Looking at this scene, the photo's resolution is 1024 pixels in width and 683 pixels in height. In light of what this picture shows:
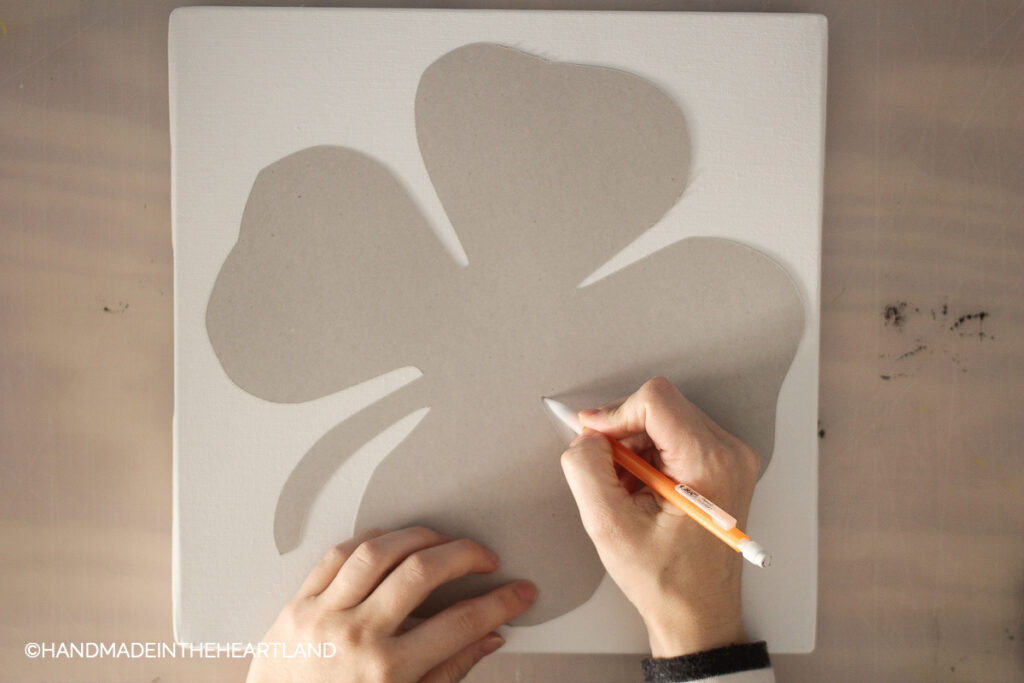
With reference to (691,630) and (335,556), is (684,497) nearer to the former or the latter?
(691,630)

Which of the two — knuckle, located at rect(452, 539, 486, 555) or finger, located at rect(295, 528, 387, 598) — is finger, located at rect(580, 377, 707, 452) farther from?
finger, located at rect(295, 528, 387, 598)

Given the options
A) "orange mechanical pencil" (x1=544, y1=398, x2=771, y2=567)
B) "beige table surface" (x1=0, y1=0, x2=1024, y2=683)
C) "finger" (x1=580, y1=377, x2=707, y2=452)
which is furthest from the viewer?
"beige table surface" (x1=0, y1=0, x2=1024, y2=683)

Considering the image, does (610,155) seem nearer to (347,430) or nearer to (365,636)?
(347,430)

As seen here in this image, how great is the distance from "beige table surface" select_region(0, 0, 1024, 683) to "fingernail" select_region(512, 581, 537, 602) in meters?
0.09

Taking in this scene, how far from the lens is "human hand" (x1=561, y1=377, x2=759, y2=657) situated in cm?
58

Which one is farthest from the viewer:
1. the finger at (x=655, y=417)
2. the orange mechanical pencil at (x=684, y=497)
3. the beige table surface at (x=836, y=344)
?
the beige table surface at (x=836, y=344)

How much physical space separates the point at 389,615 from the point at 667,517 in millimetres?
272

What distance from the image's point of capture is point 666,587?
583mm

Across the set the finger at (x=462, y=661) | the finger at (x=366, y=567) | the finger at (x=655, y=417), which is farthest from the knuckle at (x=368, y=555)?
the finger at (x=655, y=417)

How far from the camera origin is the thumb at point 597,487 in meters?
0.58

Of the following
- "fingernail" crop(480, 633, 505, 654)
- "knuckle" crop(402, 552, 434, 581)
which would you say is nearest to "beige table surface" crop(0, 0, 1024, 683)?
"fingernail" crop(480, 633, 505, 654)

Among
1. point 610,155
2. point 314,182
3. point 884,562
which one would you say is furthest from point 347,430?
point 884,562

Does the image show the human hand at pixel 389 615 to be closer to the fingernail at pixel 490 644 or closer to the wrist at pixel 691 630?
the fingernail at pixel 490 644

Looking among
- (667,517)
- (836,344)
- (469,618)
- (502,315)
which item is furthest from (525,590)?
(836,344)
